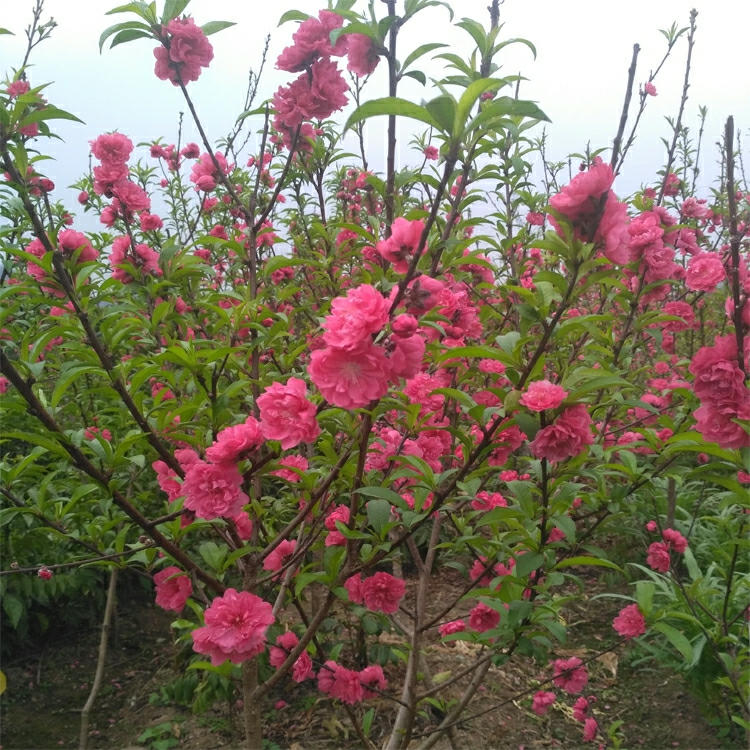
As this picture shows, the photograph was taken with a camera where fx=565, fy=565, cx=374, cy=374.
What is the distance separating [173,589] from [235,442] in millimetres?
800

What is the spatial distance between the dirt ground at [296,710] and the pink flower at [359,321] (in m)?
2.07

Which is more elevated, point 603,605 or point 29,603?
point 29,603

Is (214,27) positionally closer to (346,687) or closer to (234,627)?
(234,627)

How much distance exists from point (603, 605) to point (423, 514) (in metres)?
2.66

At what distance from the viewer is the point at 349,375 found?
104 centimetres

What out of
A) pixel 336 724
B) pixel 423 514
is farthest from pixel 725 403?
pixel 336 724

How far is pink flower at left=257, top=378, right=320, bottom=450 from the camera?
1181 mm

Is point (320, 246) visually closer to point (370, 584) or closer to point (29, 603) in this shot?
point (370, 584)

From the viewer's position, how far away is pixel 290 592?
5.94ft

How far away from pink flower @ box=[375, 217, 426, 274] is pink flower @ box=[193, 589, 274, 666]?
92cm

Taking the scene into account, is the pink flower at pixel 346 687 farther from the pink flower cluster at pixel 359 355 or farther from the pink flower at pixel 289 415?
the pink flower cluster at pixel 359 355

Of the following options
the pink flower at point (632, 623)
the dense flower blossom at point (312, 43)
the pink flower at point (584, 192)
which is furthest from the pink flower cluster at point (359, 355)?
the pink flower at point (632, 623)

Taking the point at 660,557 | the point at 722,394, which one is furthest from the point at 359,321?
the point at 660,557

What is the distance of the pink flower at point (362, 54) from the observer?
138 centimetres
